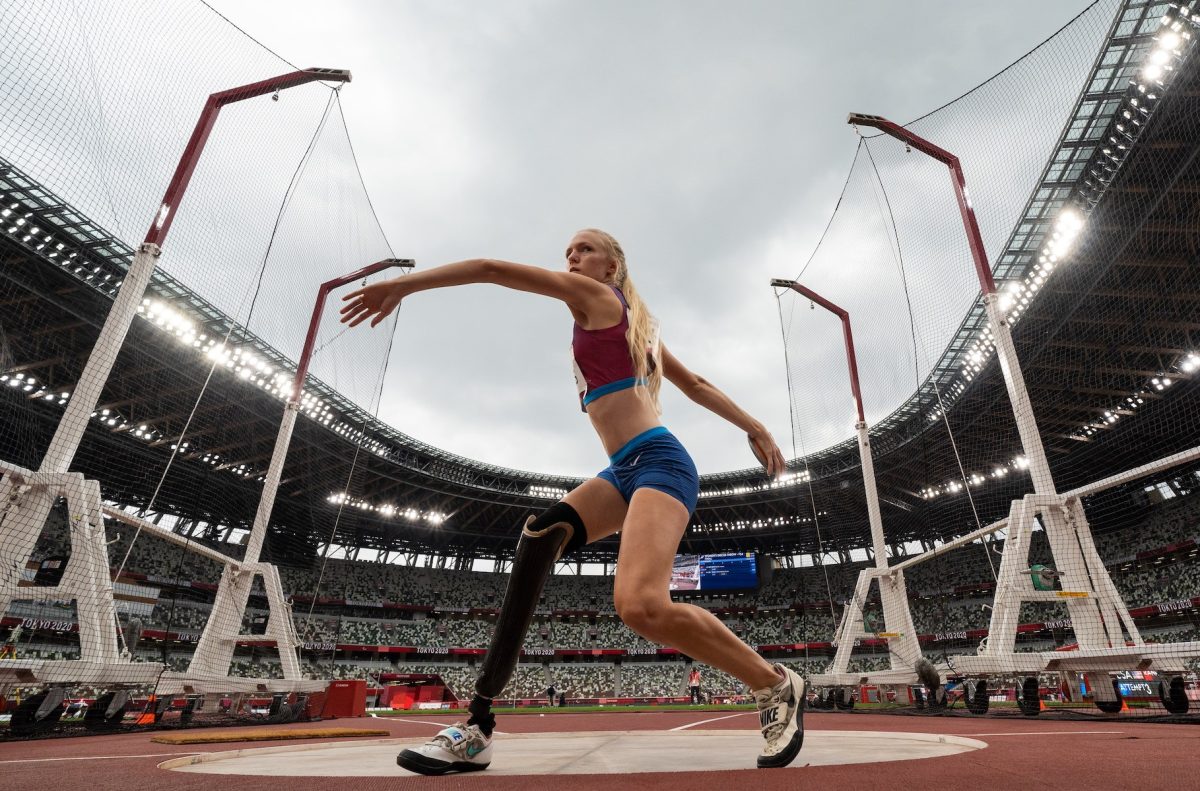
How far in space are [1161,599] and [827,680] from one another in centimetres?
2306

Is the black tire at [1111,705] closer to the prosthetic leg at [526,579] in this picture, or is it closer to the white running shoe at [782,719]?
the white running shoe at [782,719]

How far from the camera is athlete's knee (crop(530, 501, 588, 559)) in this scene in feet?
7.15

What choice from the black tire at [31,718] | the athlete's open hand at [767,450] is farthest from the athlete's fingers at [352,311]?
the black tire at [31,718]

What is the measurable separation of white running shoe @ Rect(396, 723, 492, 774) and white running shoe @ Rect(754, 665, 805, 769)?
919mm

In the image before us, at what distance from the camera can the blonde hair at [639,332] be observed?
7.38 ft

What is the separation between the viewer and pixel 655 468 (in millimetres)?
2078

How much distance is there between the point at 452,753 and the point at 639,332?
1.60 metres

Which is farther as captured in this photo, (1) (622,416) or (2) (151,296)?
(2) (151,296)

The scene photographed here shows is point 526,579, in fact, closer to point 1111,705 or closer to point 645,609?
point 645,609

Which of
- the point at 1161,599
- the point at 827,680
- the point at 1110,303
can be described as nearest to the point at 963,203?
the point at 827,680

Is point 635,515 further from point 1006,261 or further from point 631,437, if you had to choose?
point 1006,261

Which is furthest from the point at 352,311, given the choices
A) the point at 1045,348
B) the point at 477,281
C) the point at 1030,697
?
the point at 1045,348

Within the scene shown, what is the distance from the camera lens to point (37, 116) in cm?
685

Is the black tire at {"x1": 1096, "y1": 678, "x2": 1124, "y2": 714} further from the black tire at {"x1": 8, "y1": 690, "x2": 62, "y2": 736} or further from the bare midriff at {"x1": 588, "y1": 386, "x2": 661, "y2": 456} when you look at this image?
the black tire at {"x1": 8, "y1": 690, "x2": 62, "y2": 736}
